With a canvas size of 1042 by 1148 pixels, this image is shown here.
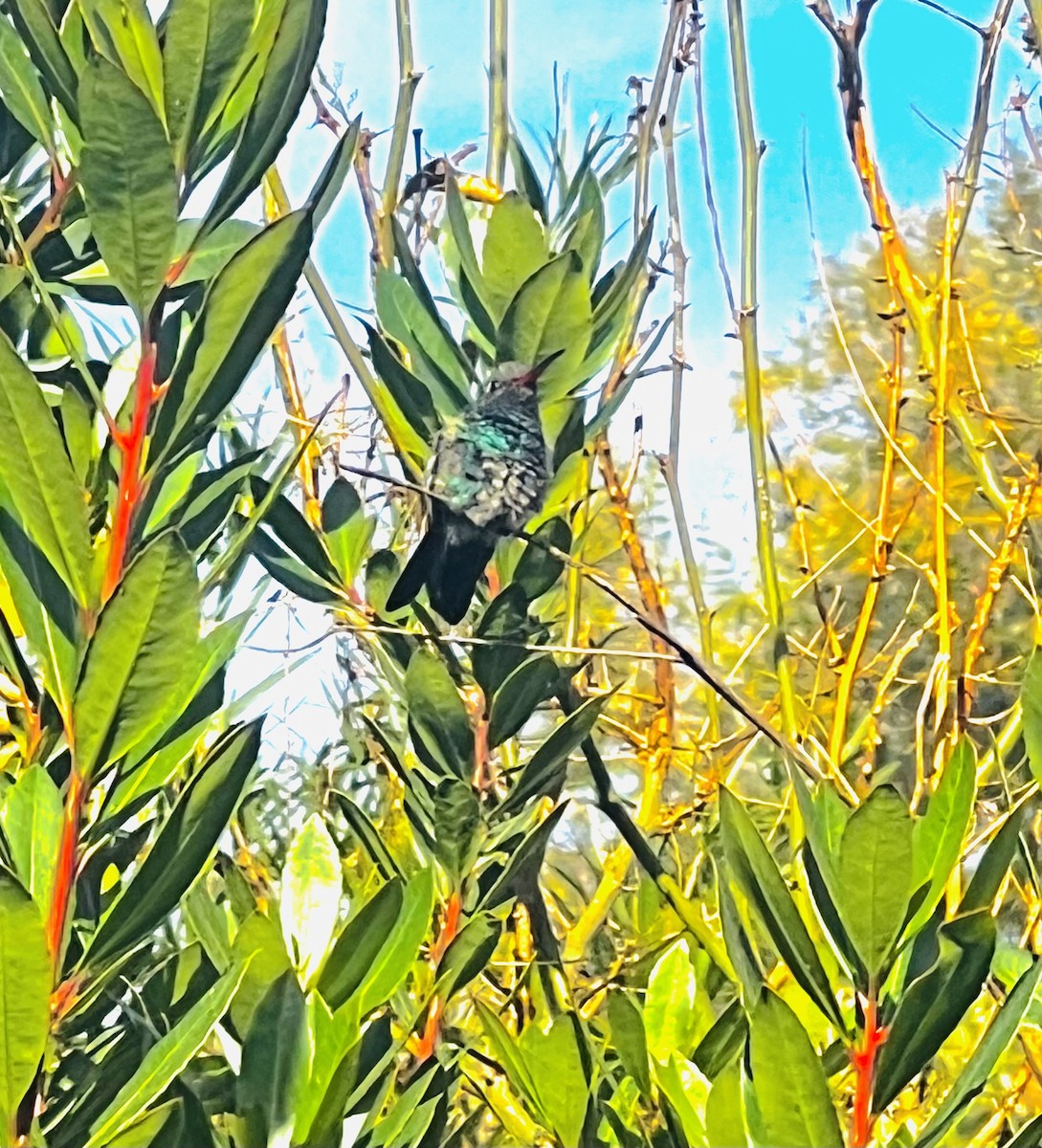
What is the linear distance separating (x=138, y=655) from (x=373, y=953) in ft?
0.49

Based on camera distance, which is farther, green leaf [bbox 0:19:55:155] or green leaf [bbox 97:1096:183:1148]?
green leaf [bbox 0:19:55:155]

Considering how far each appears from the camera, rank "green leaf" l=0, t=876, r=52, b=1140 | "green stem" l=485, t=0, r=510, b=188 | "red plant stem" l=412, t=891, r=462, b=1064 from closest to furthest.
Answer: "green leaf" l=0, t=876, r=52, b=1140 < "red plant stem" l=412, t=891, r=462, b=1064 < "green stem" l=485, t=0, r=510, b=188

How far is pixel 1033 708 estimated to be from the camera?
0.51 metres

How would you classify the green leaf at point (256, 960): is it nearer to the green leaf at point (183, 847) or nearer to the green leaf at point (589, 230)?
the green leaf at point (183, 847)

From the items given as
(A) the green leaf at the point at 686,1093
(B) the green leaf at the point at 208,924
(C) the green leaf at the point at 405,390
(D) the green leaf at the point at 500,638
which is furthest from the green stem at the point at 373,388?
(A) the green leaf at the point at 686,1093

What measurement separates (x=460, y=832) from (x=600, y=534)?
1.30 meters

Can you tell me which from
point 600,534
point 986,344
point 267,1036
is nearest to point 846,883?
point 267,1036

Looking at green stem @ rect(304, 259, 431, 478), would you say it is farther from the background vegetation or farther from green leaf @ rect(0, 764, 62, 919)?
green leaf @ rect(0, 764, 62, 919)

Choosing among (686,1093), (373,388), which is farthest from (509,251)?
(686,1093)

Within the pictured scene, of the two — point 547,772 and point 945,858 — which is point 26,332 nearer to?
point 547,772

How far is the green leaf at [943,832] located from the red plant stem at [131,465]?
11.7 inches

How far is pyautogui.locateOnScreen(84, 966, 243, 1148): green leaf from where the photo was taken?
369 millimetres

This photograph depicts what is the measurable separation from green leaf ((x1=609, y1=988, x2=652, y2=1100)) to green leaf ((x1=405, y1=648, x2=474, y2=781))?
217mm

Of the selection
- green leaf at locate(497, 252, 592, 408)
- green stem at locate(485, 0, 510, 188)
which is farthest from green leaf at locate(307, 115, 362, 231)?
green stem at locate(485, 0, 510, 188)
